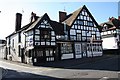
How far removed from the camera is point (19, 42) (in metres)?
35.0

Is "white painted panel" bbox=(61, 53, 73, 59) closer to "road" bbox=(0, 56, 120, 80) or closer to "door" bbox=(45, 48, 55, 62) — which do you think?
"door" bbox=(45, 48, 55, 62)

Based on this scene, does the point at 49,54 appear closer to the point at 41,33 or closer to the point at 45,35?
the point at 45,35

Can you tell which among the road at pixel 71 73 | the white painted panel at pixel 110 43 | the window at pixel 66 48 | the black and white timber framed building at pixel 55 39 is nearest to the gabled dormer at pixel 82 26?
the black and white timber framed building at pixel 55 39

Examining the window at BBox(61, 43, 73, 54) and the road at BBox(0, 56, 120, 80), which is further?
the window at BBox(61, 43, 73, 54)

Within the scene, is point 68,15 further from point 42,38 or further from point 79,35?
point 42,38

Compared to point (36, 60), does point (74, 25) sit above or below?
above

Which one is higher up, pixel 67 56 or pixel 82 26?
pixel 82 26

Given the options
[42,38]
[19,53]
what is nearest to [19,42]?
[19,53]

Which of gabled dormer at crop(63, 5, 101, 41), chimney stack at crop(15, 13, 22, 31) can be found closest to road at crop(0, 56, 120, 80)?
gabled dormer at crop(63, 5, 101, 41)

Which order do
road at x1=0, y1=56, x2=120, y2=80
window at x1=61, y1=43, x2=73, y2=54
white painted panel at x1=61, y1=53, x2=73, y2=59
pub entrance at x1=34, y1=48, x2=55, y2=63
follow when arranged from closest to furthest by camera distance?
road at x1=0, y1=56, x2=120, y2=80
pub entrance at x1=34, y1=48, x2=55, y2=63
white painted panel at x1=61, y1=53, x2=73, y2=59
window at x1=61, y1=43, x2=73, y2=54

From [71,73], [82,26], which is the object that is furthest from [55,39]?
[71,73]

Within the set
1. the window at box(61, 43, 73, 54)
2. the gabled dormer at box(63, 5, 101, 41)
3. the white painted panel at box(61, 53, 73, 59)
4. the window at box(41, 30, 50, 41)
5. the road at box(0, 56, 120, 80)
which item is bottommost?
the road at box(0, 56, 120, 80)

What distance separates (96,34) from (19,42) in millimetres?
16693

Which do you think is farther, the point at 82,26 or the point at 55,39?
the point at 82,26
